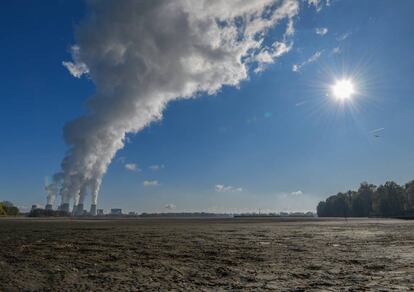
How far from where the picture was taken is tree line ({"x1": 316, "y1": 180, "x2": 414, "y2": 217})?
138125mm

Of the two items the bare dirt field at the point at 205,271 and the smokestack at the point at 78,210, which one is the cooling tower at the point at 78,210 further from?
the bare dirt field at the point at 205,271

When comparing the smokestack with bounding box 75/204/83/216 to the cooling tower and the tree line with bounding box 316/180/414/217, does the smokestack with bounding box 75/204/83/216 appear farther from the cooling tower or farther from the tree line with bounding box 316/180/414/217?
the tree line with bounding box 316/180/414/217

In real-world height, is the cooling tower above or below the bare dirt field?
above

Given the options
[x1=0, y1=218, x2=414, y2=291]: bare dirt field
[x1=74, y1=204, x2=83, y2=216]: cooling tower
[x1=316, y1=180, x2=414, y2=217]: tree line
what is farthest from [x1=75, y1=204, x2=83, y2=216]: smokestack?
[x1=0, y1=218, x2=414, y2=291]: bare dirt field

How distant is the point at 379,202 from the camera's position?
142 metres

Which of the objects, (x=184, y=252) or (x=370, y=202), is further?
(x=370, y=202)

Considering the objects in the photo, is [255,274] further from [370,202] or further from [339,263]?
[370,202]

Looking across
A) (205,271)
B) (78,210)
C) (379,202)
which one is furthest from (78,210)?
(205,271)

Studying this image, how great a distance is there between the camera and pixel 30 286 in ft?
36.6

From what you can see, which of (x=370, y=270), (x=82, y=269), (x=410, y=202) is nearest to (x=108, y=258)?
(x=82, y=269)

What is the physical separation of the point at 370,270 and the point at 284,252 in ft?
23.5

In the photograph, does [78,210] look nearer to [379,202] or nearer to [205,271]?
[379,202]

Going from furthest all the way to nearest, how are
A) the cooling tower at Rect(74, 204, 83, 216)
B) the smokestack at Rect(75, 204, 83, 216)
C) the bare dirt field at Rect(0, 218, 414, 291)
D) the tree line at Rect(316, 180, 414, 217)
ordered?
the cooling tower at Rect(74, 204, 83, 216) → the smokestack at Rect(75, 204, 83, 216) → the tree line at Rect(316, 180, 414, 217) → the bare dirt field at Rect(0, 218, 414, 291)

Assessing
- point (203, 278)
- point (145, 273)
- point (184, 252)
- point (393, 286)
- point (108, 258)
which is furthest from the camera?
point (184, 252)
